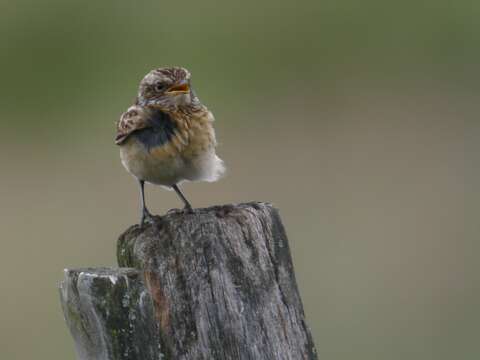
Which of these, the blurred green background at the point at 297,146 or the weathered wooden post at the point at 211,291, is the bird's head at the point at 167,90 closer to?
the weathered wooden post at the point at 211,291

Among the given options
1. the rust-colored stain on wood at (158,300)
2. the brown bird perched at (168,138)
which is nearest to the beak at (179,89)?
the brown bird perched at (168,138)

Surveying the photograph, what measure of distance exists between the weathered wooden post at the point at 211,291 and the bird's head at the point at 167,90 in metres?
2.05

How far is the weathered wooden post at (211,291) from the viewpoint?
4.02 m

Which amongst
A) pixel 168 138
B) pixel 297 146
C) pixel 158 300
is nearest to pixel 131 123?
pixel 168 138

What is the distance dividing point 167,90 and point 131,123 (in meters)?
A: 0.47

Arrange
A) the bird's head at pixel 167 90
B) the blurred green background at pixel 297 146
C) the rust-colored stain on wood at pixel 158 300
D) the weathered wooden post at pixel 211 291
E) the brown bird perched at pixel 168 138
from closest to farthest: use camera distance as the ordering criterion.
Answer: the weathered wooden post at pixel 211 291, the rust-colored stain on wood at pixel 158 300, the brown bird perched at pixel 168 138, the bird's head at pixel 167 90, the blurred green background at pixel 297 146

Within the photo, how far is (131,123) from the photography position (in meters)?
6.31

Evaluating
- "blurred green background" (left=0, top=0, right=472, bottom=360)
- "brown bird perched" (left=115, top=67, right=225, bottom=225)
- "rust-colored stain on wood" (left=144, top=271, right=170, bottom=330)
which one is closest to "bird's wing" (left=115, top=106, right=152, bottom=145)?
"brown bird perched" (left=115, top=67, right=225, bottom=225)

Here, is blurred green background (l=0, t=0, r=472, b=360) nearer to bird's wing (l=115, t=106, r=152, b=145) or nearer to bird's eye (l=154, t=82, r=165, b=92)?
bird's eye (l=154, t=82, r=165, b=92)


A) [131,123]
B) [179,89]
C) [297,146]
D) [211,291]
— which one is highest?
[297,146]

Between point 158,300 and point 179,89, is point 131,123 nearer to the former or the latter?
point 179,89

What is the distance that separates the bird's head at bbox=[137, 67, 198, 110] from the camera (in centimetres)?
665

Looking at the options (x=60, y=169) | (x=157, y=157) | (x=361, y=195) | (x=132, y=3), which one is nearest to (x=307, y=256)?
(x=361, y=195)

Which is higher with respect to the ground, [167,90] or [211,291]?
[167,90]
